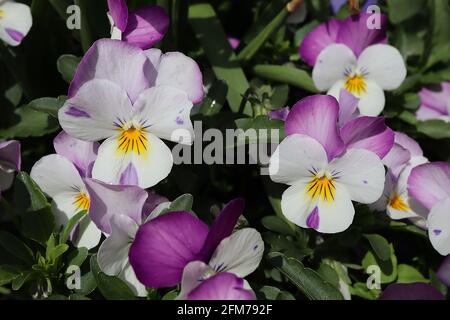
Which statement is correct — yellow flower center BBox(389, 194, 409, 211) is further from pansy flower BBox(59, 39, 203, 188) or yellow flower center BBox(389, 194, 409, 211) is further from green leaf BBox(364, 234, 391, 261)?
pansy flower BBox(59, 39, 203, 188)

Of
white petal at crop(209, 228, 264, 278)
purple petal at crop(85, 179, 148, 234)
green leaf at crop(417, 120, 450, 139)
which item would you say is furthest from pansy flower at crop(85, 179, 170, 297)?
green leaf at crop(417, 120, 450, 139)

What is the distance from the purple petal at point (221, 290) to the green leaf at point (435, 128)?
60 centimetres

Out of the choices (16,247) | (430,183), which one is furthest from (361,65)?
(16,247)

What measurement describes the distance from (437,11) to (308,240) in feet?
1.87

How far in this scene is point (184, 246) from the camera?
808 millimetres

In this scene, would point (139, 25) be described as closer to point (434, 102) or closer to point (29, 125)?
point (29, 125)

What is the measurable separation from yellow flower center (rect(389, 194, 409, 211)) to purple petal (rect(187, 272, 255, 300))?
Answer: 369 millimetres

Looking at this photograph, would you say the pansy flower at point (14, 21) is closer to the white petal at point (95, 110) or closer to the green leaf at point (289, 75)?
the white petal at point (95, 110)

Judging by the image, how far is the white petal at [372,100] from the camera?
1.17 metres

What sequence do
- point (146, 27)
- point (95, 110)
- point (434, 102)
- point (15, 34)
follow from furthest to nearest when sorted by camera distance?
point (434, 102)
point (15, 34)
point (146, 27)
point (95, 110)

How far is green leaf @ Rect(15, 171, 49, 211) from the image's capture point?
3.16ft

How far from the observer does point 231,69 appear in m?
1.26

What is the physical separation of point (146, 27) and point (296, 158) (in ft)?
0.94
